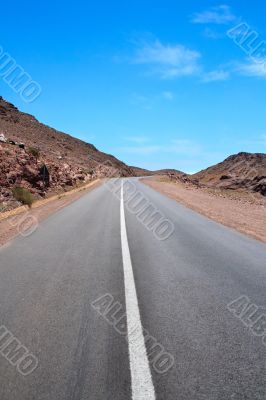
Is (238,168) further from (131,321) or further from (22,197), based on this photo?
(131,321)

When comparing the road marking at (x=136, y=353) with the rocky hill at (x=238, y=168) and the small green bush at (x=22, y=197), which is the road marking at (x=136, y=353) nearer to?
the small green bush at (x=22, y=197)

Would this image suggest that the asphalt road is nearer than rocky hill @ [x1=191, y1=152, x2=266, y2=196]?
Yes

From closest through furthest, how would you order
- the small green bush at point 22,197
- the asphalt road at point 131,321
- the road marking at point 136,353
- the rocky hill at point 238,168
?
the road marking at point 136,353, the asphalt road at point 131,321, the small green bush at point 22,197, the rocky hill at point 238,168

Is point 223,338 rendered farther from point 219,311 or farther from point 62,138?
point 62,138

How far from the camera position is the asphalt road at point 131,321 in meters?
3.53

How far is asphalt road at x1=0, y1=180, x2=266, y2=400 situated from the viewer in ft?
11.6

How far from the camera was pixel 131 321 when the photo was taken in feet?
16.6

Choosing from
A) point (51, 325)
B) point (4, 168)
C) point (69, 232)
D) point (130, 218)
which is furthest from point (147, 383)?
point (4, 168)

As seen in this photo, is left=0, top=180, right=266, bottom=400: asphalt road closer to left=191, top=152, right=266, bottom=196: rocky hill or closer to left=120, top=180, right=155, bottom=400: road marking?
left=120, top=180, right=155, bottom=400: road marking

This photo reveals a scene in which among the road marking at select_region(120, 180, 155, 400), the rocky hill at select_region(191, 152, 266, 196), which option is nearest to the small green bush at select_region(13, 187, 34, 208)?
the road marking at select_region(120, 180, 155, 400)

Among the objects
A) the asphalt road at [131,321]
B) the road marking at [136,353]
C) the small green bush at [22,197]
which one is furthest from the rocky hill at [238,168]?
the road marking at [136,353]

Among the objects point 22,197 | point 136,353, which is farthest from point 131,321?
point 22,197

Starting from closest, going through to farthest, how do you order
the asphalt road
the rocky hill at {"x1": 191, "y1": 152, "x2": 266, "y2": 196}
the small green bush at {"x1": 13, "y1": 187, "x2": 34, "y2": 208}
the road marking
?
the road marking < the asphalt road < the small green bush at {"x1": 13, "y1": 187, "x2": 34, "y2": 208} < the rocky hill at {"x1": 191, "y1": 152, "x2": 266, "y2": 196}

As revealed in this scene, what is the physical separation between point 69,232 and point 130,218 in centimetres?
458
